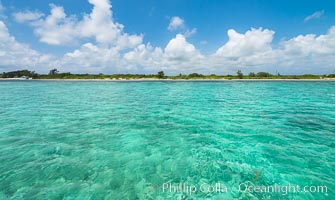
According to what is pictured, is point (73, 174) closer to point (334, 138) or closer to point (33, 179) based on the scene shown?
point (33, 179)

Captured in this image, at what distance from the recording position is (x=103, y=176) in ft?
16.7

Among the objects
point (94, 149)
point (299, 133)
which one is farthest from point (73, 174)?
point (299, 133)

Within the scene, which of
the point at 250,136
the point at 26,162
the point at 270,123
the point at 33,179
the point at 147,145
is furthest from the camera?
the point at 270,123

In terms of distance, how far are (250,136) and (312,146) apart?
93.1 inches
